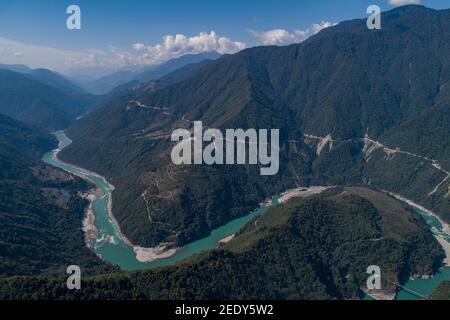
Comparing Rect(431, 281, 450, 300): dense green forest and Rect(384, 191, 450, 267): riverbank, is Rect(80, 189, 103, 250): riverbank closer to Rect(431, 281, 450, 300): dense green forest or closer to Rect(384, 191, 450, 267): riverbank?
Rect(431, 281, 450, 300): dense green forest

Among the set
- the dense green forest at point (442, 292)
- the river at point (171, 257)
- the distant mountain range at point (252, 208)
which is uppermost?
the distant mountain range at point (252, 208)

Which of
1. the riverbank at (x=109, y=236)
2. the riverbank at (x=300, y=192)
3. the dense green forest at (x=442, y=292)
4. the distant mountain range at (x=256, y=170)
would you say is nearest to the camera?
the dense green forest at (x=442, y=292)

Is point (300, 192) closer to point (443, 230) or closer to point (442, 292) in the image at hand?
point (443, 230)

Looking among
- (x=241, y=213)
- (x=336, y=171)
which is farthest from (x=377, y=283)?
(x=336, y=171)

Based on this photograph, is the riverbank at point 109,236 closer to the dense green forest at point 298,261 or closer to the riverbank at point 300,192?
the dense green forest at point 298,261

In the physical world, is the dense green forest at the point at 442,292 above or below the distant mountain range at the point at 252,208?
below

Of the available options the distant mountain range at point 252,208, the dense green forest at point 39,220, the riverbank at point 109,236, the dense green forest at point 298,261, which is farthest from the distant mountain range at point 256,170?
the dense green forest at point 298,261
